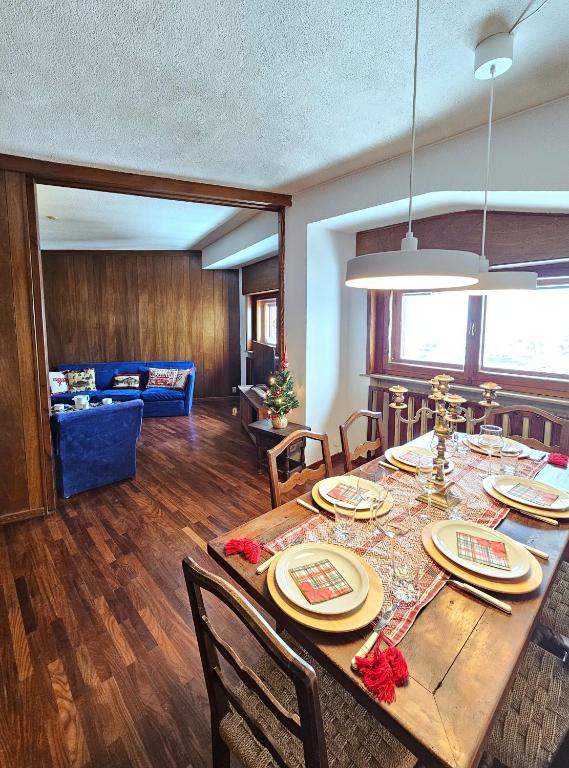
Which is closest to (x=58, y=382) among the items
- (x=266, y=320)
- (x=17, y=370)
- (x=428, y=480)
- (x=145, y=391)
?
(x=145, y=391)

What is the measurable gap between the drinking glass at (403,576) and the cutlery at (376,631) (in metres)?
0.04

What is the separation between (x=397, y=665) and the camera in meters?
0.82

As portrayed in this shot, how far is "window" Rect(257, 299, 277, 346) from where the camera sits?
6171 millimetres

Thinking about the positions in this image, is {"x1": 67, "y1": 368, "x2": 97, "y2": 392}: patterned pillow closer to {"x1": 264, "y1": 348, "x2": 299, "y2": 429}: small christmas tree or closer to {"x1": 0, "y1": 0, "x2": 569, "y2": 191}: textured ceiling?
{"x1": 264, "y1": 348, "x2": 299, "y2": 429}: small christmas tree

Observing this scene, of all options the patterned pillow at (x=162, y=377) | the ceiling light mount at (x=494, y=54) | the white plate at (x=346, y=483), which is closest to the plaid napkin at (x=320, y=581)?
the white plate at (x=346, y=483)

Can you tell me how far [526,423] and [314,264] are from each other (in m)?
2.10

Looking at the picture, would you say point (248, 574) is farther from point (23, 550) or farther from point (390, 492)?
point (23, 550)

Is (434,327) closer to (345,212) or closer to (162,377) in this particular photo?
(345,212)

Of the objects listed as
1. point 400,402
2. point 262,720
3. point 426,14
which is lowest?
point 262,720

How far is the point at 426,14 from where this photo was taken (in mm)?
1351

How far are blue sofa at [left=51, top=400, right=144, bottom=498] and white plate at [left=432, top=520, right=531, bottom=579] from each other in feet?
9.00

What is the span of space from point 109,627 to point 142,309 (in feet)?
18.2

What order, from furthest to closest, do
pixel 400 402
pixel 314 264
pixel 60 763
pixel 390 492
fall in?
pixel 314 264
pixel 400 402
pixel 390 492
pixel 60 763

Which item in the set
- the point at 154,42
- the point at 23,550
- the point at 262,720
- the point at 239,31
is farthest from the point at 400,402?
the point at 23,550
